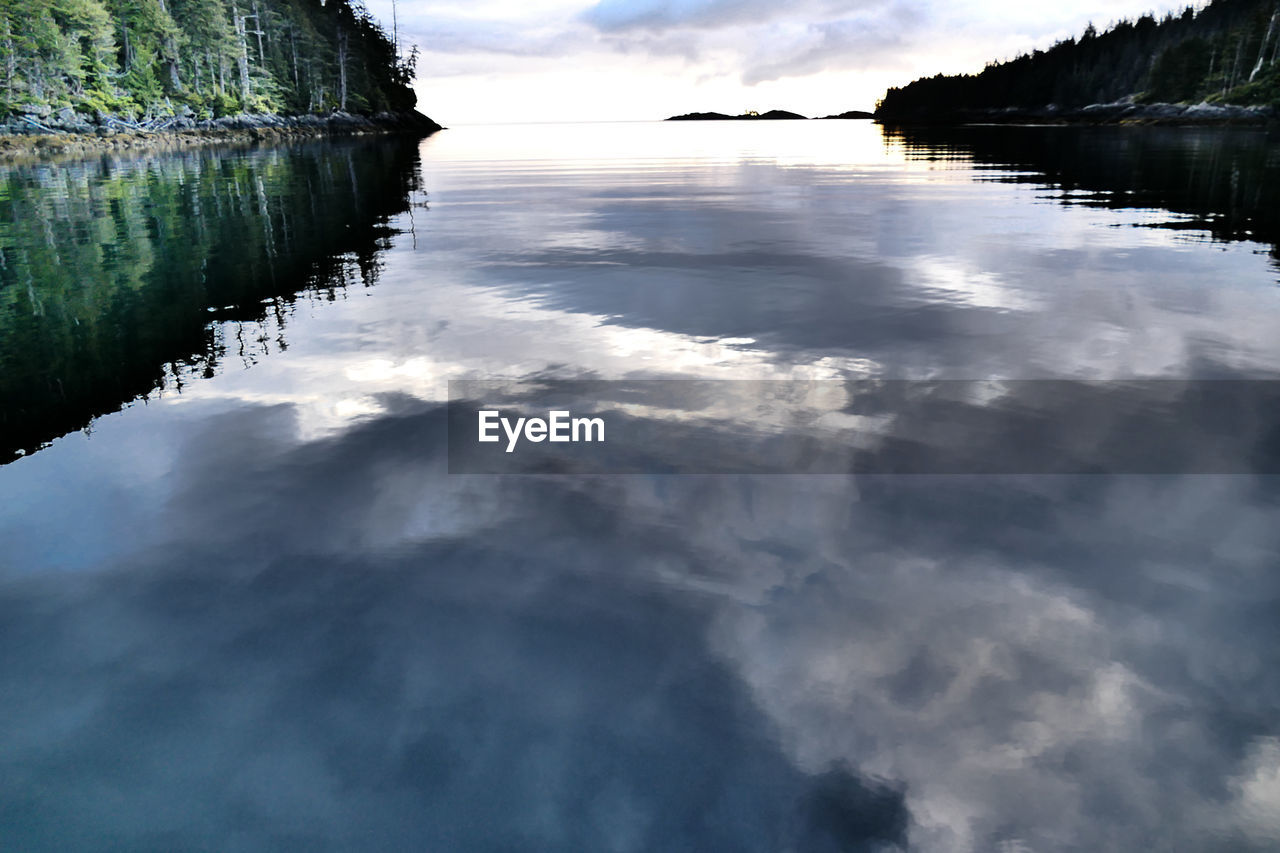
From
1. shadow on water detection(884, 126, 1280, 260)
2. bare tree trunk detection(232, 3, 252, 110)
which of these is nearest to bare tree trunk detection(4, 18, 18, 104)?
bare tree trunk detection(232, 3, 252, 110)

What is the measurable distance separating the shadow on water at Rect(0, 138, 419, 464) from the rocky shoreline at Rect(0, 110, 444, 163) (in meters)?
48.8

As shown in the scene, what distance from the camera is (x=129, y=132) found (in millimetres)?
92625

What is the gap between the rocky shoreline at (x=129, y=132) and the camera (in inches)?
3000

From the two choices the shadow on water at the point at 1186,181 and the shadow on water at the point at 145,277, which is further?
the shadow on water at the point at 1186,181

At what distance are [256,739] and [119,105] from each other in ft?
388

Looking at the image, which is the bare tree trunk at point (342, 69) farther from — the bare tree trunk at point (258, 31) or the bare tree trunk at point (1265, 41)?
the bare tree trunk at point (1265, 41)

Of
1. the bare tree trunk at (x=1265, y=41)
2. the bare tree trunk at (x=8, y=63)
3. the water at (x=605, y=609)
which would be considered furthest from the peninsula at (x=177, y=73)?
the bare tree trunk at (x=1265, y=41)

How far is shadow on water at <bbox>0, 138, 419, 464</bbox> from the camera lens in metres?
10.8

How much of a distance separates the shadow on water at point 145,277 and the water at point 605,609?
168mm

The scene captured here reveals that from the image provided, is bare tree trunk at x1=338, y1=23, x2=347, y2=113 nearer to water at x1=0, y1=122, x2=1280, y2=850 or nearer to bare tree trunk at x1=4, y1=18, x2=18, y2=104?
bare tree trunk at x1=4, y1=18, x2=18, y2=104

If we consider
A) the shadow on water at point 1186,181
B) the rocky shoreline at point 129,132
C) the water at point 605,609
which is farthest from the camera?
the rocky shoreline at point 129,132

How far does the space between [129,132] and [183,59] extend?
3067 centimetres

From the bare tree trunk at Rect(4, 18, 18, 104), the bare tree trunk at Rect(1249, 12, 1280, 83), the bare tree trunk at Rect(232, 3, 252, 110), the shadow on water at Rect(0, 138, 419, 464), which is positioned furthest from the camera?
the bare tree trunk at Rect(1249, 12, 1280, 83)

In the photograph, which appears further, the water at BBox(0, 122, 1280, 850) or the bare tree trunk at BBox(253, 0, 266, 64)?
the bare tree trunk at BBox(253, 0, 266, 64)
